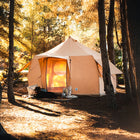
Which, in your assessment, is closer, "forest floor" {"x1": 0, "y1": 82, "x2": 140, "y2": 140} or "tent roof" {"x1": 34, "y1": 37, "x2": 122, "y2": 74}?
"forest floor" {"x1": 0, "y1": 82, "x2": 140, "y2": 140}

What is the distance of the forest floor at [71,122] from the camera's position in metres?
3.42

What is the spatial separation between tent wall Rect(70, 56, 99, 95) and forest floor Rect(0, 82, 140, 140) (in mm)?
1996

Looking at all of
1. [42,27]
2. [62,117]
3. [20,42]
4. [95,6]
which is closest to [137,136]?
[62,117]

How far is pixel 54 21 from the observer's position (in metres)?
17.5

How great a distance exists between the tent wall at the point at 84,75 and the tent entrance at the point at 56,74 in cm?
67

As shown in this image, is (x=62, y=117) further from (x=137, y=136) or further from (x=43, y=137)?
(x=137, y=136)

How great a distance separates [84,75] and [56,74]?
5.17 ft

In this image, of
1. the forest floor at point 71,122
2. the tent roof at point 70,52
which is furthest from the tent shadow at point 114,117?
the tent roof at point 70,52

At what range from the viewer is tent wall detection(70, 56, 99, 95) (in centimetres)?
815

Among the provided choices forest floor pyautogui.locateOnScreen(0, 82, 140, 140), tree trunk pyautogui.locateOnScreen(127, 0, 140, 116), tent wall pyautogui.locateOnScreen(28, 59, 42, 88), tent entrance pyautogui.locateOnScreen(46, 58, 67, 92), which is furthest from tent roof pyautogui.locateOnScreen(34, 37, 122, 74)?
tree trunk pyautogui.locateOnScreen(127, 0, 140, 116)

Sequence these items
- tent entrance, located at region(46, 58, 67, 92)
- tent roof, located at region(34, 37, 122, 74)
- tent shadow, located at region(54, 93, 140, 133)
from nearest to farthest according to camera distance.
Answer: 1. tent shadow, located at region(54, 93, 140, 133)
2. tent roof, located at region(34, 37, 122, 74)
3. tent entrance, located at region(46, 58, 67, 92)

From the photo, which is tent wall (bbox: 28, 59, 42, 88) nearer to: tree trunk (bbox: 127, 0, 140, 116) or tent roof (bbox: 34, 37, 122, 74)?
tent roof (bbox: 34, 37, 122, 74)

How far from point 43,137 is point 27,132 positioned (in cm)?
44

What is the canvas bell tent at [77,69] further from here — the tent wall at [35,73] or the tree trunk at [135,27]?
the tree trunk at [135,27]
